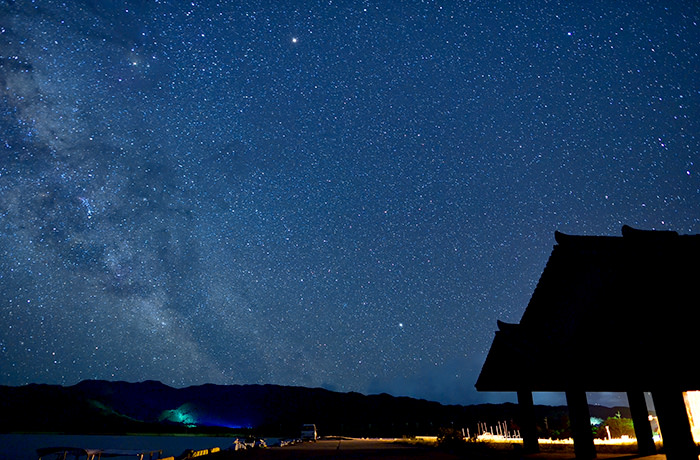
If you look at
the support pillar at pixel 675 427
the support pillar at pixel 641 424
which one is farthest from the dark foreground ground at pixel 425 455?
the support pillar at pixel 675 427

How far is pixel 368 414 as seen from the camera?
19262 centimetres

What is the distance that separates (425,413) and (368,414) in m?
36.1

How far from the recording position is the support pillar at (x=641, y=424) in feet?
37.6

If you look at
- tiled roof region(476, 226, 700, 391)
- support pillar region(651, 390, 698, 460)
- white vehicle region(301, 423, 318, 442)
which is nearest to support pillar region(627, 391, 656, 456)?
tiled roof region(476, 226, 700, 391)

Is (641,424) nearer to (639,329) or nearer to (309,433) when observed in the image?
(639,329)

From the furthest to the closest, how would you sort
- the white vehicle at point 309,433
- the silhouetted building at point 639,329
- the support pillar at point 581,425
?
the white vehicle at point 309,433 < the support pillar at point 581,425 < the silhouetted building at point 639,329

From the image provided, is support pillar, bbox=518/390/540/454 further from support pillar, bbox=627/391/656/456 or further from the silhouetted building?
the silhouetted building

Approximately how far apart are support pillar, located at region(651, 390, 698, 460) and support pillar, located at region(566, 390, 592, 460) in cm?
248

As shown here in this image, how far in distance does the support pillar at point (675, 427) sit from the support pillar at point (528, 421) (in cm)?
605

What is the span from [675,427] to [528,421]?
21.2 ft

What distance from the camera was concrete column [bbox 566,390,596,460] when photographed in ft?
28.0

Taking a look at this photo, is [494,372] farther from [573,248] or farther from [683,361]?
[683,361]

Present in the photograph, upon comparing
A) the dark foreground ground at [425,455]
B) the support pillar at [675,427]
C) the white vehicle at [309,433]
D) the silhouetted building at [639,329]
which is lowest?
the white vehicle at [309,433]

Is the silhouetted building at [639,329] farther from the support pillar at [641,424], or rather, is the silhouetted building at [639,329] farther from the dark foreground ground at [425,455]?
the support pillar at [641,424]
